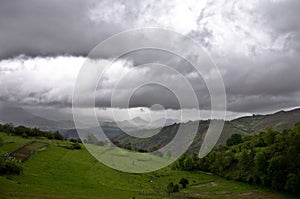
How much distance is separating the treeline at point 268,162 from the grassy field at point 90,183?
3.38 meters

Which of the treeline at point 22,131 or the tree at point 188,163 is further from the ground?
the treeline at point 22,131

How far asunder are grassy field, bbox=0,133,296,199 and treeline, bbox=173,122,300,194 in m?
3.38

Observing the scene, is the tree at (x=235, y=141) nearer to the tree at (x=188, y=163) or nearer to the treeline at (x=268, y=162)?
the treeline at (x=268, y=162)

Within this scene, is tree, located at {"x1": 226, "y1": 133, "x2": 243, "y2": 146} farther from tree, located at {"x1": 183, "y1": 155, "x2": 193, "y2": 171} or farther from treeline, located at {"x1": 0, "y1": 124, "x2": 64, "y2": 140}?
treeline, located at {"x1": 0, "y1": 124, "x2": 64, "y2": 140}

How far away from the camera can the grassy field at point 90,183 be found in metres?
66.5

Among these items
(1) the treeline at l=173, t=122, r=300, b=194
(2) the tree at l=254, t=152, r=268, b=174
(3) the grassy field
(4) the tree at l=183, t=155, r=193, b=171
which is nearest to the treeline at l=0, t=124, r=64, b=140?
(3) the grassy field

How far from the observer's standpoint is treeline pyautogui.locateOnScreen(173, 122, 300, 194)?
88625 mm

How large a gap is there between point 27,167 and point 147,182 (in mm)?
31607

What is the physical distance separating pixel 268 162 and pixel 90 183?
156ft

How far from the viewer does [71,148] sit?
465 feet

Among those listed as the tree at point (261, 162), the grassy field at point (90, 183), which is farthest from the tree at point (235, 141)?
the tree at point (261, 162)

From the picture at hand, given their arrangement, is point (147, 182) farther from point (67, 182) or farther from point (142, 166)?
point (67, 182)

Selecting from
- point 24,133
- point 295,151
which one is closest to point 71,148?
point 24,133

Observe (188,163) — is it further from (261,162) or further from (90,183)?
(90,183)
